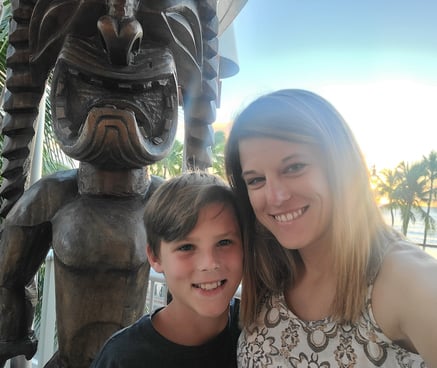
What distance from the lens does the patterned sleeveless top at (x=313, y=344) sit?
1.94 ft

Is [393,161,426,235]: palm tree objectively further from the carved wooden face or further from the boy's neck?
the boy's neck

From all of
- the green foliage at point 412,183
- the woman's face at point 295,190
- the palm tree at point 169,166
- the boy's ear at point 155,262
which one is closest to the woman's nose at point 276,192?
the woman's face at point 295,190

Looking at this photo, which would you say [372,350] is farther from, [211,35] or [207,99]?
[211,35]

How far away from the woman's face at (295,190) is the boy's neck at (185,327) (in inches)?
9.2

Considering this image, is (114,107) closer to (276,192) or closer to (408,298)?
(276,192)

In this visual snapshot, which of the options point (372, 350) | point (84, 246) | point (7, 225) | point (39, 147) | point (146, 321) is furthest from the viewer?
point (39, 147)

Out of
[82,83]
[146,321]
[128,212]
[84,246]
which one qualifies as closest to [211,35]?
[82,83]

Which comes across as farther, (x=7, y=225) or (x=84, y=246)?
(x=7, y=225)

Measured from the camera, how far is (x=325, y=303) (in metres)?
0.68

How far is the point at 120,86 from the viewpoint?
91cm

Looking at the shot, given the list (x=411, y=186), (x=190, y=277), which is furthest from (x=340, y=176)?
(x=411, y=186)

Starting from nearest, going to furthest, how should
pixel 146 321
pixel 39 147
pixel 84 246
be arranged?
pixel 146 321 < pixel 84 246 < pixel 39 147

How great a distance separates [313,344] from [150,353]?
27 cm

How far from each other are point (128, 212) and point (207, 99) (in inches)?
14.4
